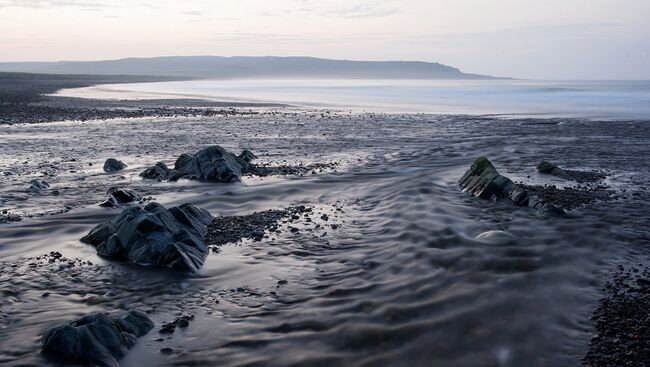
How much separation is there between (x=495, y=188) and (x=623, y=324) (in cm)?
747

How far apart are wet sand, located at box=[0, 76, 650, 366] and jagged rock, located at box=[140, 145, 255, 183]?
55 cm

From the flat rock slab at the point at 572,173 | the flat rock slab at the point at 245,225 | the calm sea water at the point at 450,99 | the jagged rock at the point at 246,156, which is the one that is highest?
the calm sea water at the point at 450,99

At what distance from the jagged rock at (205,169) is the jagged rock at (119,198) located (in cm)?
266

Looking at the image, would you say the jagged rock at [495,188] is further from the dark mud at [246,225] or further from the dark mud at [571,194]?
the dark mud at [246,225]

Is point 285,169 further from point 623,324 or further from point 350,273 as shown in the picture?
point 623,324

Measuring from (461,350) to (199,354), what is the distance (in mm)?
3224

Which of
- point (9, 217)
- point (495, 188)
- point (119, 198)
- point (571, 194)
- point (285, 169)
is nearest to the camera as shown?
point (9, 217)

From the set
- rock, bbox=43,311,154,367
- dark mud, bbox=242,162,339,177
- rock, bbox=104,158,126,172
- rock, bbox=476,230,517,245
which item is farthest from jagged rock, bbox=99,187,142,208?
rock, bbox=476,230,517,245

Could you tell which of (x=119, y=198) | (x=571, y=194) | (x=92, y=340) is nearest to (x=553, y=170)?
(x=571, y=194)

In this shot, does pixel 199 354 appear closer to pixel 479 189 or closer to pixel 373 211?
pixel 373 211

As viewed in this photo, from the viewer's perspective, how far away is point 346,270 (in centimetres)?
930

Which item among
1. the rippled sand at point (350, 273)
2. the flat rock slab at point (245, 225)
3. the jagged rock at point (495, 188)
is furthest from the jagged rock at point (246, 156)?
the jagged rock at point (495, 188)

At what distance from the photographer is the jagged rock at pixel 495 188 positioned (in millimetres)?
13185

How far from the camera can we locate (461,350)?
21.9 feet
